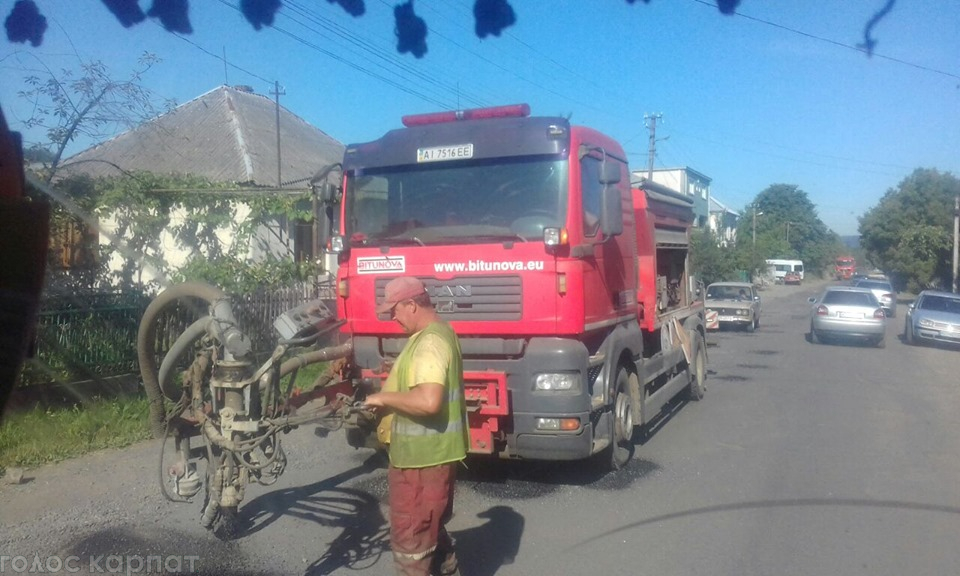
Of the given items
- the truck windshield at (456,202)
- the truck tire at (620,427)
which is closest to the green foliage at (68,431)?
the truck windshield at (456,202)

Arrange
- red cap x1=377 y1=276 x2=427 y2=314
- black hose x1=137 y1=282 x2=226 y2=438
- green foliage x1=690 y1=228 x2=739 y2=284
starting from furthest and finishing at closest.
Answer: green foliage x1=690 y1=228 x2=739 y2=284 < black hose x1=137 y1=282 x2=226 y2=438 < red cap x1=377 y1=276 x2=427 y2=314

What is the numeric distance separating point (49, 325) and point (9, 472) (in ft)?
7.83

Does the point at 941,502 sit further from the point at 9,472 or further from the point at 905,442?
the point at 9,472

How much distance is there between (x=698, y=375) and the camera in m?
12.0

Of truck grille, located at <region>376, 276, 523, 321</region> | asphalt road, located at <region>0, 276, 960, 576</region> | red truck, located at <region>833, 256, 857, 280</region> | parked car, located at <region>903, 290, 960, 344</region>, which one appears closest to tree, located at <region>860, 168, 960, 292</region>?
parked car, located at <region>903, 290, 960, 344</region>

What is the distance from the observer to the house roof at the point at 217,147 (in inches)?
728

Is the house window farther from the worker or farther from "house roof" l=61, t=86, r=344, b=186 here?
the worker

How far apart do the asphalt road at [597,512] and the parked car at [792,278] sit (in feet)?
232

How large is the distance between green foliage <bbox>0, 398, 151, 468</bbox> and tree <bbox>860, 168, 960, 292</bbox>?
168 ft

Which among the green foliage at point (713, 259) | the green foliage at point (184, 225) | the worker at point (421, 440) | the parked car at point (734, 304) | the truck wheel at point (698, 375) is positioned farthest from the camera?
the green foliage at point (713, 259)

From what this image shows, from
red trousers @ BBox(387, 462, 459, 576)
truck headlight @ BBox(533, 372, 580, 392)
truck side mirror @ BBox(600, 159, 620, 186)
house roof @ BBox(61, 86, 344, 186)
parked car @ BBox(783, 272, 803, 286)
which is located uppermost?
house roof @ BBox(61, 86, 344, 186)

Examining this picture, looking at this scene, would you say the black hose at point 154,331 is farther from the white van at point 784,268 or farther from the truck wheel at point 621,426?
the white van at point 784,268

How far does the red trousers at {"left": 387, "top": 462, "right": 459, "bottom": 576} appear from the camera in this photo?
4.33 metres

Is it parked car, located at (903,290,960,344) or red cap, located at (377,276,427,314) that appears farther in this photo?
parked car, located at (903,290,960,344)
